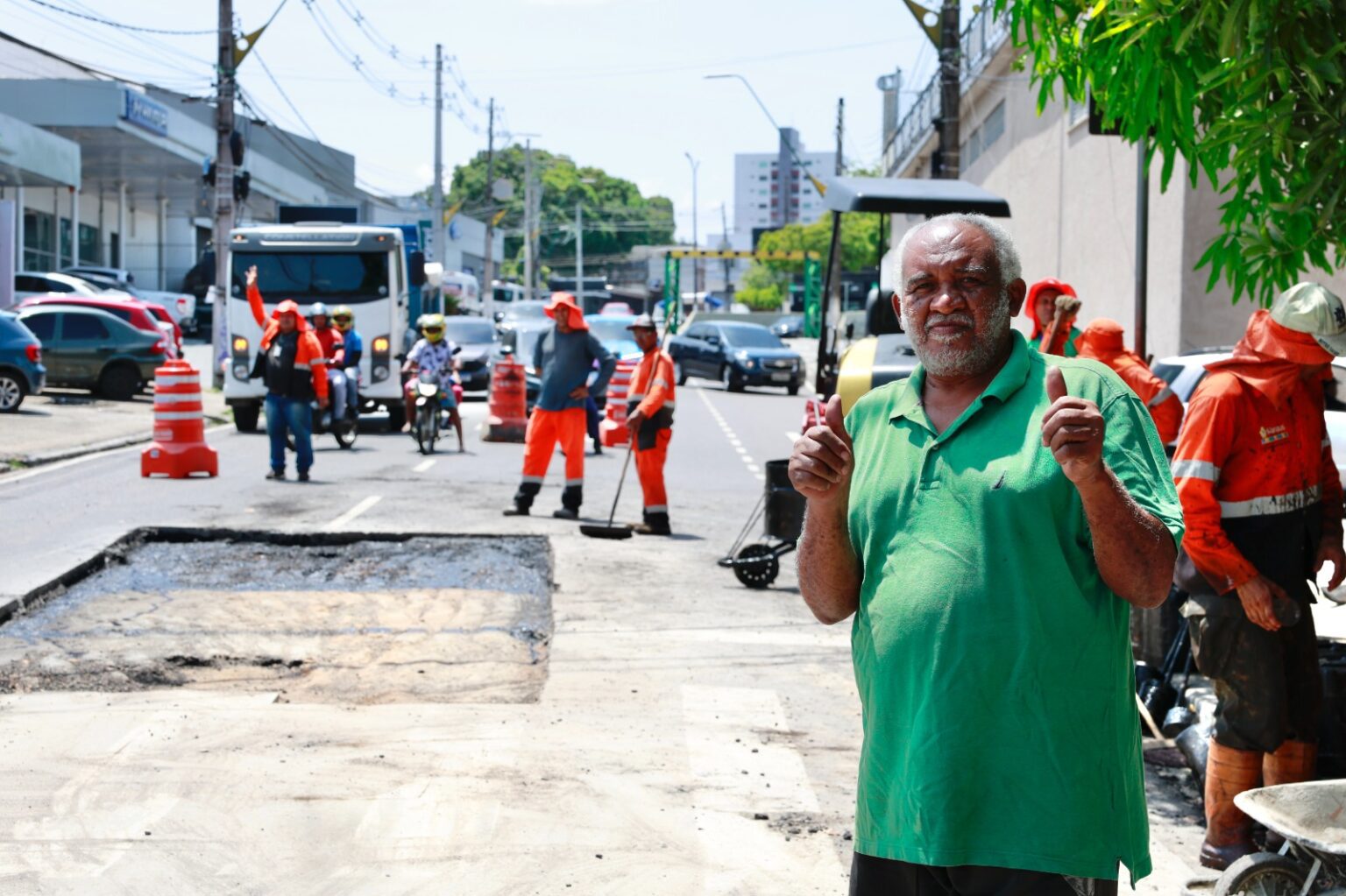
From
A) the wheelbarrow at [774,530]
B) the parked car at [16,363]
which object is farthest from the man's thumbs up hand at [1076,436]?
the parked car at [16,363]

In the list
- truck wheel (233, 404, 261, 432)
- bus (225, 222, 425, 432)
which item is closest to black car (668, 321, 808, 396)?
bus (225, 222, 425, 432)

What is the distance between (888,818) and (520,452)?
18.7m

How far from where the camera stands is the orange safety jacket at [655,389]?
528 inches

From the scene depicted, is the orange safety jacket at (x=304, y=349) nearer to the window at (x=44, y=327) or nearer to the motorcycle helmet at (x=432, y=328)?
the motorcycle helmet at (x=432, y=328)

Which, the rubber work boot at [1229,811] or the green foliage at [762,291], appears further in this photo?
the green foliage at [762,291]

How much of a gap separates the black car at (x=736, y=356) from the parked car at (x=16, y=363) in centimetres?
1869

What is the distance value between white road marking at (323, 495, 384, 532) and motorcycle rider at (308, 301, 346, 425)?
5681 mm

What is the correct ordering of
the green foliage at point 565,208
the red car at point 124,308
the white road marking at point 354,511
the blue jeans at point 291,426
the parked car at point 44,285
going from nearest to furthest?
1. the white road marking at point 354,511
2. the blue jeans at point 291,426
3. the red car at point 124,308
4. the parked car at point 44,285
5. the green foliage at point 565,208

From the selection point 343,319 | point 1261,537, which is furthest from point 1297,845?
point 343,319

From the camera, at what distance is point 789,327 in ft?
249

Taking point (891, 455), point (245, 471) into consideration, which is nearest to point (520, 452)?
point (245, 471)

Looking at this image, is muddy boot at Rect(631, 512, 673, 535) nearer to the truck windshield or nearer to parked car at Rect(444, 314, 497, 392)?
the truck windshield

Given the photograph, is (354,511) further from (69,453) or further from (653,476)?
(69,453)

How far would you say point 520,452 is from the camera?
2169cm
